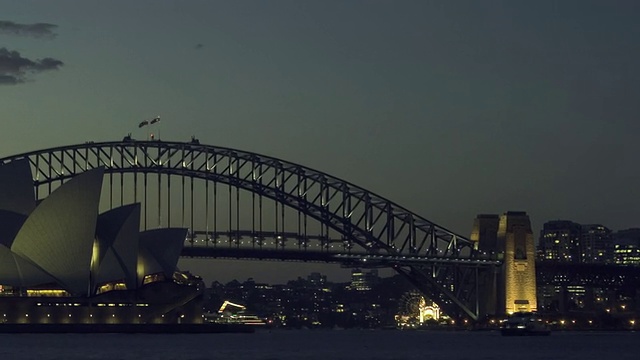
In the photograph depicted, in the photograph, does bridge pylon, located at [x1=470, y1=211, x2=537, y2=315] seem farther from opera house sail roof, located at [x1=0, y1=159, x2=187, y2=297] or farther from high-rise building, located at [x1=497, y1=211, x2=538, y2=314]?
opera house sail roof, located at [x1=0, y1=159, x2=187, y2=297]

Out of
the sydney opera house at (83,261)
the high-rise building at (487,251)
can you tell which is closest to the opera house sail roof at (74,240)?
the sydney opera house at (83,261)

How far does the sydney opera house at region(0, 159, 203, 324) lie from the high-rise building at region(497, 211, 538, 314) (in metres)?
31.6

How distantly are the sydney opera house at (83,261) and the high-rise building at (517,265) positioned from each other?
3164 centimetres

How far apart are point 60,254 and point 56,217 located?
615cm

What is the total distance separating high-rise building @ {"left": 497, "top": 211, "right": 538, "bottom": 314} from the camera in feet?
483

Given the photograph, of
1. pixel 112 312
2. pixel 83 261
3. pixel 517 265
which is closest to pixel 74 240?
pixel 83 261

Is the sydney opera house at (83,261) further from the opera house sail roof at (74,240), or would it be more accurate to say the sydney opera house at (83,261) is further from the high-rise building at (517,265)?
the high-rise building at (517,265)

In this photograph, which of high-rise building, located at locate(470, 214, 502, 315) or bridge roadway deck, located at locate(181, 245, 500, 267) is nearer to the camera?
bridge roadway deck, located at locate(181, 245, 500, 267)

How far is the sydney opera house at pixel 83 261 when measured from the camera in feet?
371

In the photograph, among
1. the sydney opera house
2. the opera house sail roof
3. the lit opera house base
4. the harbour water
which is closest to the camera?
the harbour water

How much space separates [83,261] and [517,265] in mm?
48348

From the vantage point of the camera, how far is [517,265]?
487 feet

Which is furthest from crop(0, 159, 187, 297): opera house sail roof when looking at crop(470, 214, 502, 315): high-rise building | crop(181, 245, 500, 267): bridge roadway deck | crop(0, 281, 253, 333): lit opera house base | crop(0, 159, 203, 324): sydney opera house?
crop(470, 214, 502, 315): high-rise building

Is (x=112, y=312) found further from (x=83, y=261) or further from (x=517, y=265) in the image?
(x=517, y=265)
